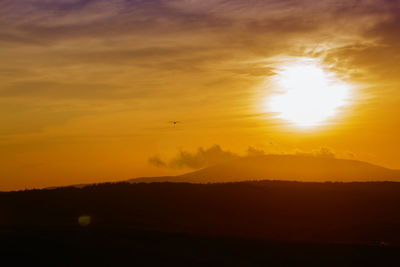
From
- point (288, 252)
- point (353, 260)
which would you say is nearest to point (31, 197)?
point (288, 252)

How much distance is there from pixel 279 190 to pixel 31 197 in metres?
19.8

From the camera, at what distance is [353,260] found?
22734 mm

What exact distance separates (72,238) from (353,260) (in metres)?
12.5

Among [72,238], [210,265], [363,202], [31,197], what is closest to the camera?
[210,265]

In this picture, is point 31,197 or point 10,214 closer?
point 10,214

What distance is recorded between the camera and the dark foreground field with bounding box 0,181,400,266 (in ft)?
72.6

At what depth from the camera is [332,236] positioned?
33062 mm

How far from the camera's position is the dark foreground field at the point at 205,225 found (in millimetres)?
22141

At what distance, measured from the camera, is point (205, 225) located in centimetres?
3469

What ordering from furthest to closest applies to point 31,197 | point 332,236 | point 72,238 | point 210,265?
1. point 31,197
2. point 332,236
3. point 72,238
4. point 210,265

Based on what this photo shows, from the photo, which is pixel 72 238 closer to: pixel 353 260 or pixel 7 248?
pixel 7 248

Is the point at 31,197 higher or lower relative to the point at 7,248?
higher

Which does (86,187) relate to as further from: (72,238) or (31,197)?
(72,238)

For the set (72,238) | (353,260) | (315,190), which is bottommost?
(353,260)
